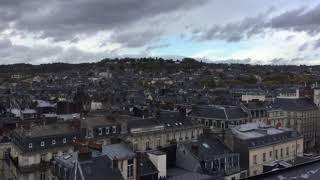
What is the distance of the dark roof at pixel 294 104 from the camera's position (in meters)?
99.4

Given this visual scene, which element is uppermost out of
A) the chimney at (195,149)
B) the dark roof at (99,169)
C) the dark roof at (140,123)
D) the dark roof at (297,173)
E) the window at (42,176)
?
the dark roof at (297,173)

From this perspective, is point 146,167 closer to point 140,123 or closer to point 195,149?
point 195,149

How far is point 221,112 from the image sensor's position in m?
81.6

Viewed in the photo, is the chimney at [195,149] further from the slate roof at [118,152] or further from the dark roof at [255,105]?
the dark roof at [255,105]

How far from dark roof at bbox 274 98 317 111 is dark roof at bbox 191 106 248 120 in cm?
1840

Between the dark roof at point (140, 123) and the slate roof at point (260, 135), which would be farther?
the dark roof at point (140, 123)

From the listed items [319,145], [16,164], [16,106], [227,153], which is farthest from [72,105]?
[319,145]

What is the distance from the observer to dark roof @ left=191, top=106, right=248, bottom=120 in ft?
267

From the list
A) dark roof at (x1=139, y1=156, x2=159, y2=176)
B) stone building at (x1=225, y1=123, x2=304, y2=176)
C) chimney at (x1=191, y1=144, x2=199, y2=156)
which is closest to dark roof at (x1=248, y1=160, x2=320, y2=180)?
dark roof at (x1=139, y1=156, x2=159, y2=176)

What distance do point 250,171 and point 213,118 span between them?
21.7 meters

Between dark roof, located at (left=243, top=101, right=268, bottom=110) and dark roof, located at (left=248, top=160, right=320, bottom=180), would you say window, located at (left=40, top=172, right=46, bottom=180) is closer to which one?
dark roof, located at (left=248, top=160, right=320, bottom=180)

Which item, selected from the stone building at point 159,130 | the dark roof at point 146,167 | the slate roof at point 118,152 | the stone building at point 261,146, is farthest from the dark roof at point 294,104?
A: the slate roof at point 118,152

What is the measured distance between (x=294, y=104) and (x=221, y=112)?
83.9ft

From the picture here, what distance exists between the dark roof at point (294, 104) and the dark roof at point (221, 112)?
18.4 meters
